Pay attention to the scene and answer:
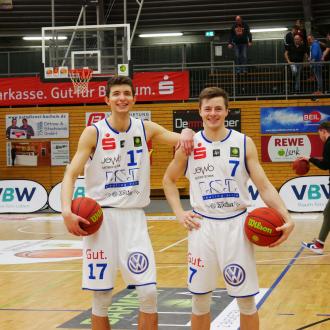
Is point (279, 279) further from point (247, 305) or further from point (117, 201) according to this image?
point (117, 201)

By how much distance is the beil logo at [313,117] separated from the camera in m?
21.4

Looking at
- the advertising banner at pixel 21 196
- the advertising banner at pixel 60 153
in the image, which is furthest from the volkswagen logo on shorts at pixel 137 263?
the advertising banner at pixel 60 153

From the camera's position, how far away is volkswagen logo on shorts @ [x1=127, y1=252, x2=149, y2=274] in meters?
5.31

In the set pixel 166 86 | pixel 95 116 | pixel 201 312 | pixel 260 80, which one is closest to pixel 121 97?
pixel 201 312

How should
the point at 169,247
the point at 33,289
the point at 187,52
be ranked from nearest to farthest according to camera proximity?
the point at 33,289, the point at 169,247, the point at 187,52

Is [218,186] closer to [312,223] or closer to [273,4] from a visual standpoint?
[312,223]

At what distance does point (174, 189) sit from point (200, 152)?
0.41 meters

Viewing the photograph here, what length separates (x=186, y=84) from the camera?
21.9 meters

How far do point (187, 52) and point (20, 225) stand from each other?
11.6m

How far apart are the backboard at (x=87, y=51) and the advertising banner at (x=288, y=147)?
5.64 metres

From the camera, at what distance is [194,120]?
73.1 feet

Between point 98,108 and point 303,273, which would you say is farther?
point 98,108

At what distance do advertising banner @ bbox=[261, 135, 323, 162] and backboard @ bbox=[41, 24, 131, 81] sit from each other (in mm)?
5644

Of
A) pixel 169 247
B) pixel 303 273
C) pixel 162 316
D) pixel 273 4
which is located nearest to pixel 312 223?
pixel 169 247
